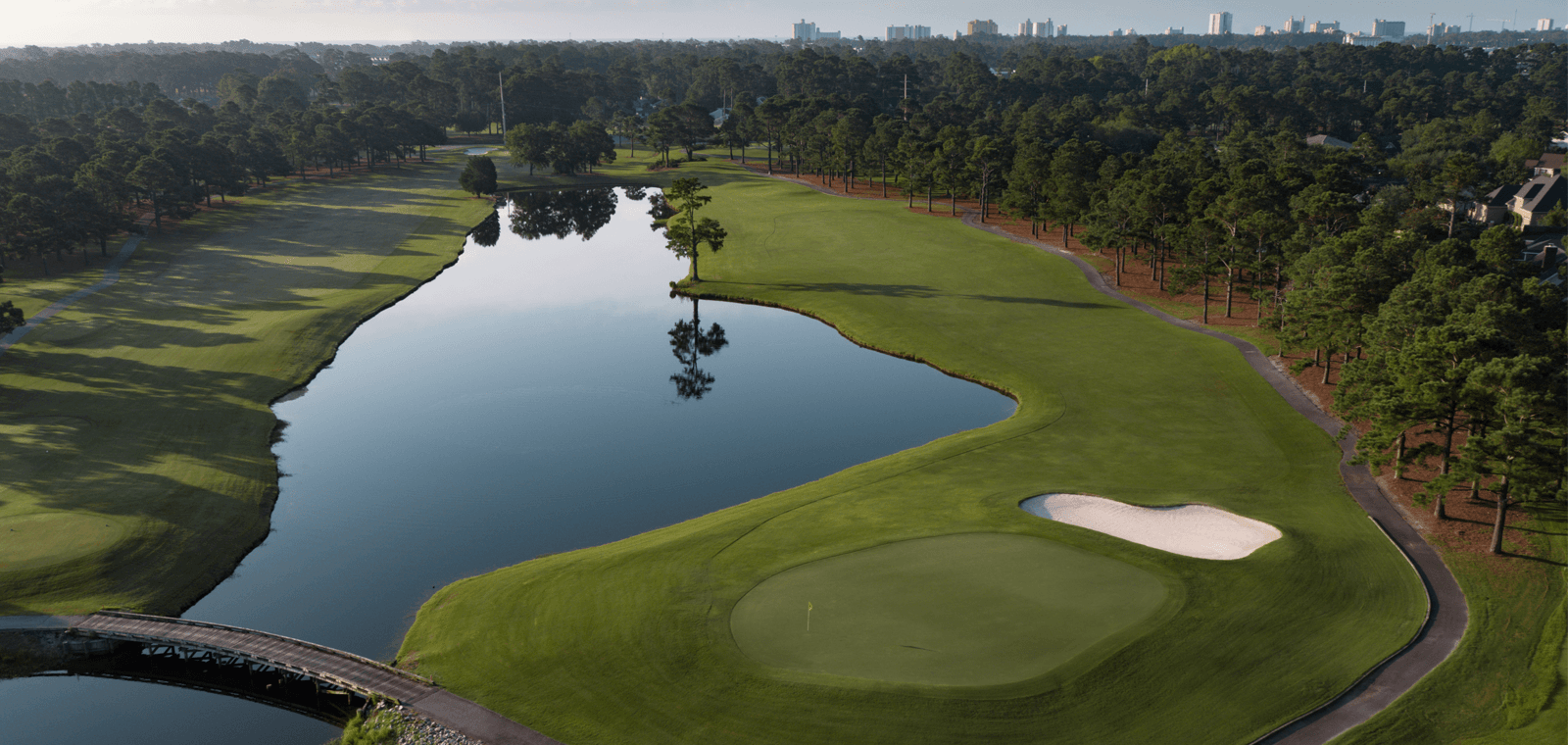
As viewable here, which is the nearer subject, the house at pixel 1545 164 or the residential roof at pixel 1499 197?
the residential roof at pixel 1499 197

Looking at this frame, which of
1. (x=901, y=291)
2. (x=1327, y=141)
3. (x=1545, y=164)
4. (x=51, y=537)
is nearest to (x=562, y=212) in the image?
(x=901, y=291)

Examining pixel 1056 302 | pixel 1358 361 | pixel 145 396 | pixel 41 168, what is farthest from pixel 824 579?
pixel 41 168

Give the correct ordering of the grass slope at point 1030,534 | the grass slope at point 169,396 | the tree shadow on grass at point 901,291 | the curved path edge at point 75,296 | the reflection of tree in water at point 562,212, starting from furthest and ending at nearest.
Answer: the reflection of tree in water at point 562,212 < the tree shadow on grass at point 901,291 < the curved path edge at point 75,296 < the grass slope at point 169,396 < the grass slope at point 1030,534

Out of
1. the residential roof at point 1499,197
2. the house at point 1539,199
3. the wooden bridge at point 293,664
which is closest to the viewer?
the wooden bridge at point 293,664

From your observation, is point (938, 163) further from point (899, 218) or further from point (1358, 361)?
point (1358, 361)

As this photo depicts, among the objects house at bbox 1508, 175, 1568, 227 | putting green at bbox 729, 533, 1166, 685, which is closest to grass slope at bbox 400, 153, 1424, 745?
putting green at bbox 729, 533, 1166, 685

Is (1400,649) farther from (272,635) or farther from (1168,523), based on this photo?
(272,635)

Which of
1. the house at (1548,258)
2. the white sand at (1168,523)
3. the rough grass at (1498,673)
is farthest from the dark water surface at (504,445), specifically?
the house at (1548,258)

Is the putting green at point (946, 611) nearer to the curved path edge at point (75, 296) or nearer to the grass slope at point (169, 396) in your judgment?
the grass slope at point (169, 396)
